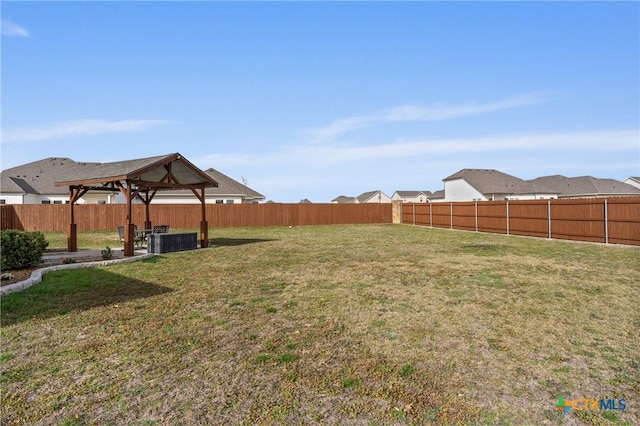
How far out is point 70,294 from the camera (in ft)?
22.4

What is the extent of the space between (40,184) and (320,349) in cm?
3607

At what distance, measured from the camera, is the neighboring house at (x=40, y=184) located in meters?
28.4

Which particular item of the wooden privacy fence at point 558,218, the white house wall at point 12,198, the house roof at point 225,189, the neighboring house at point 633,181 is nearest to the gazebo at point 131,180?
the wooden privacy fence at point 558,218

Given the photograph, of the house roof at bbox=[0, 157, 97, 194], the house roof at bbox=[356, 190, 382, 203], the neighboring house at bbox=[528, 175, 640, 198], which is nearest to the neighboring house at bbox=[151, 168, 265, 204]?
the house roof at bbox=[0, 157, 97, 194]

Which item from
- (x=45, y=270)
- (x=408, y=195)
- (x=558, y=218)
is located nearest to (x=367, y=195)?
(x=408, y=195)

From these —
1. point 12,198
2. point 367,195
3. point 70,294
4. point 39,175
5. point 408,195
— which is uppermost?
point 39,175

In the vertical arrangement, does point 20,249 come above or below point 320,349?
above

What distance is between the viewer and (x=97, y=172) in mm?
13875

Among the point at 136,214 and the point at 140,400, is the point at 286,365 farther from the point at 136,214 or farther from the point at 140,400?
the point at 136,214

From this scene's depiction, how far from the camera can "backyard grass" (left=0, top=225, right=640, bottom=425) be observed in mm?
3023

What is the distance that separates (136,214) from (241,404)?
25.8 m

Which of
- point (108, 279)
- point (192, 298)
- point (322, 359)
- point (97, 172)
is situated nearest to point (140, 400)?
point (322, 359)
